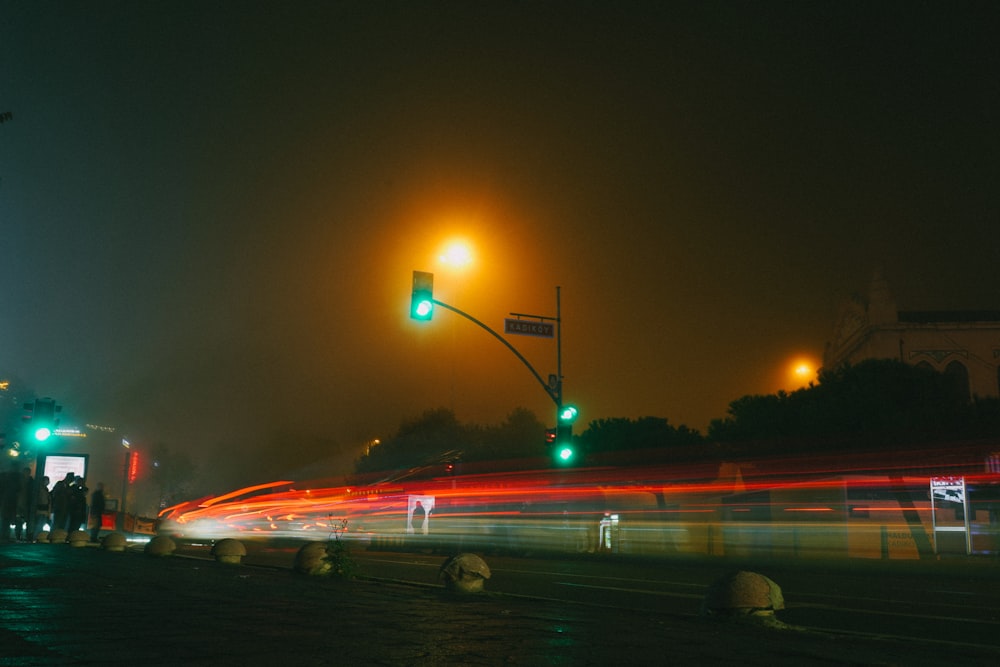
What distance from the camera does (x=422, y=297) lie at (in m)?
23.1

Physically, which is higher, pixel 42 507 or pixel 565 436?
pixel 565 436

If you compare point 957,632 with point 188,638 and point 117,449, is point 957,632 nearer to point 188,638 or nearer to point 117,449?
point 188,638

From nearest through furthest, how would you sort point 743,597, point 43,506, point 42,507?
1. point 743,597
2. point 42,507
3. point 43,506

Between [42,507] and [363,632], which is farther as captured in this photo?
[42,507]

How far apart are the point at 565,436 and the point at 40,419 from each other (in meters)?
14.4

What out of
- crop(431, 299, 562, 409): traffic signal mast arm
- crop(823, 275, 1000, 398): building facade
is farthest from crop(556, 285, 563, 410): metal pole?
crop(823, 275, 1000, 398): building facade

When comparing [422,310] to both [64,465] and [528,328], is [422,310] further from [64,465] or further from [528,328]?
[64,465]

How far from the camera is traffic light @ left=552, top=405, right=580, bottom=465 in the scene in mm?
28281

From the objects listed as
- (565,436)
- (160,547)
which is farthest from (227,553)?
(565,436)

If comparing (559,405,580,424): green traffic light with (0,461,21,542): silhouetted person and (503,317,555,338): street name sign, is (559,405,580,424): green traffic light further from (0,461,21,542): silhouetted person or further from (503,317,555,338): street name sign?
(0,461,21,542): silhouetted person

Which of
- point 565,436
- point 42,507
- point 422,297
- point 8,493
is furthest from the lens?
point 565,436

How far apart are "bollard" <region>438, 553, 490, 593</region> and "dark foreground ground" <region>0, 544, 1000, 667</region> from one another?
247mm

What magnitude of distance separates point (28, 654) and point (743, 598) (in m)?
6.13

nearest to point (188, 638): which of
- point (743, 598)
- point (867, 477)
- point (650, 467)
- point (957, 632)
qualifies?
point (743, 598)
